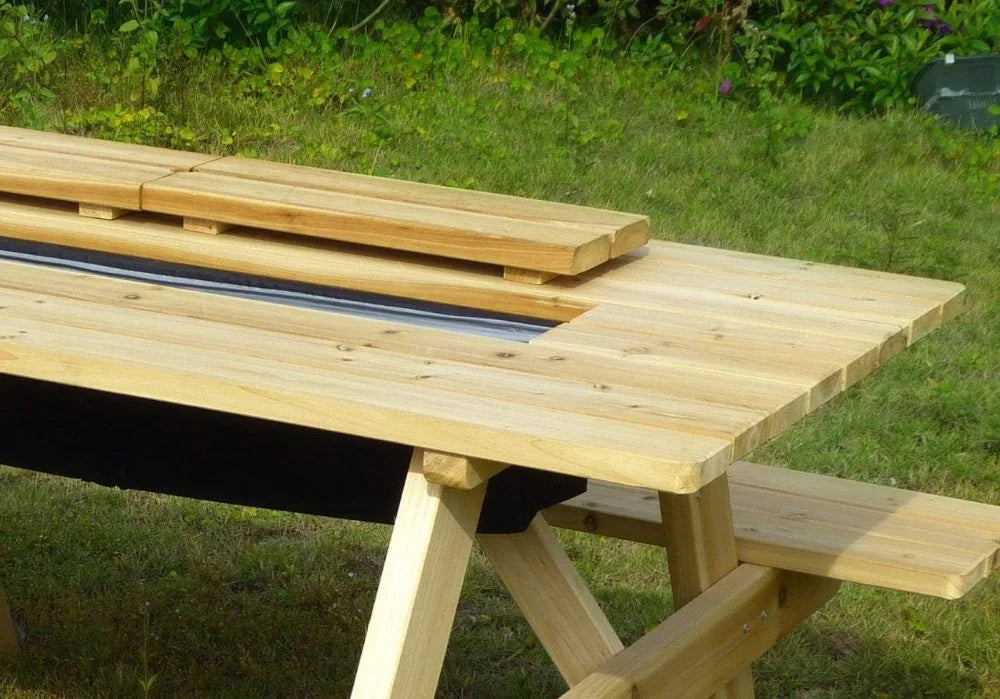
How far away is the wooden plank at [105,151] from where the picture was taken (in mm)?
2547

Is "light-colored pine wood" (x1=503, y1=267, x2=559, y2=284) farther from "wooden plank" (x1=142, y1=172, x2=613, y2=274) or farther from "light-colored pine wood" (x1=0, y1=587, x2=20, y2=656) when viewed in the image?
"light-colored pine wood" (x1=0, y1=587, x2=20, y2=656)

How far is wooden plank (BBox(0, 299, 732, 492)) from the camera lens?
143cm

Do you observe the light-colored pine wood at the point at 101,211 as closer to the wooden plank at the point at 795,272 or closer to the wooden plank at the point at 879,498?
the wooden plank at the point at 795,272

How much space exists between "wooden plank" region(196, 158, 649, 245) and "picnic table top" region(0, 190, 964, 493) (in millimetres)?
54

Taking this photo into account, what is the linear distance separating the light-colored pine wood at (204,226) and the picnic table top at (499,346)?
0.7 inches

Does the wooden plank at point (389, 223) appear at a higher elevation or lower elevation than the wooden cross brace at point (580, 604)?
higher

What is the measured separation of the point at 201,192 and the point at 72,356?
0.70m

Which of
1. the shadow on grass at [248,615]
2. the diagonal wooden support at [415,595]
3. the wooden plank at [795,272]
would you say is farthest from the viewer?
the shadow on grass at [248,615]

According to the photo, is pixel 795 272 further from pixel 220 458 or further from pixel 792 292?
pixel 220 458

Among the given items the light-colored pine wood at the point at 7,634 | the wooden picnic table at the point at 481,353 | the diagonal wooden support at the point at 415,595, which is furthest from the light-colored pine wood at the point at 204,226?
the light-colored pine wood at the point at 7,634

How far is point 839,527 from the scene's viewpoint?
2.30 m

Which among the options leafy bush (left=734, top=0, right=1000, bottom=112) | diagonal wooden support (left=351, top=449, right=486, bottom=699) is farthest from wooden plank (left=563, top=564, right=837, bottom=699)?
leafy bush (left=734, top=0, right=1000, bottom=112)

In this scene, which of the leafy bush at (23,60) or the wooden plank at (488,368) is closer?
the wooden plank at (488,368)

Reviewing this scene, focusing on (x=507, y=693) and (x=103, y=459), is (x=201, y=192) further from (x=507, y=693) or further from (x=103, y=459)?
(x=507, y=693)
